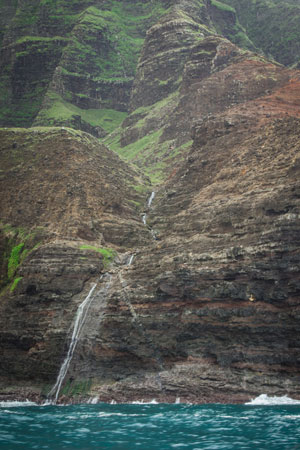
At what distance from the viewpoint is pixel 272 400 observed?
37750 millimetres

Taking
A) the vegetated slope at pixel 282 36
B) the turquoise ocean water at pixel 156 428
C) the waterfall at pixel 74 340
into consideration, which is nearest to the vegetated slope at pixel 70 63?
the vegetated slope at pixel 282 36

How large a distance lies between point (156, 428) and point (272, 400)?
1277 cm

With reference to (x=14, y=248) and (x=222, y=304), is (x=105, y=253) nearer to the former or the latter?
(x=14, y=248)

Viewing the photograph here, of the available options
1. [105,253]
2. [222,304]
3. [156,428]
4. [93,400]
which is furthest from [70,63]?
[156,428]

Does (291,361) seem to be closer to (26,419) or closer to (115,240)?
(26,419)

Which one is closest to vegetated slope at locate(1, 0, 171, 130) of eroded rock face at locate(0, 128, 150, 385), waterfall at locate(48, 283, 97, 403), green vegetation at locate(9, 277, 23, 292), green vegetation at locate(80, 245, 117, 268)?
eroded rock face at locate(0, 128, 150, 385)

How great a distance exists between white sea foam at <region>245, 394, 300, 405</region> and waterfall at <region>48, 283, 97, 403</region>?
18.0m

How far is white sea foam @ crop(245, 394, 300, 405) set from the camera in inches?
1452

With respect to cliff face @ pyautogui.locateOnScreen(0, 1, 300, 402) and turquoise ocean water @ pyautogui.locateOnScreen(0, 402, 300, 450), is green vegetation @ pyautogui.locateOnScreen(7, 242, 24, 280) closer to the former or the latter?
cliff face @ pyautogui.locateOnScreen(0, 1, 300, 402)

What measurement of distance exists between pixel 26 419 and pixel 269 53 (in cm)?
17547

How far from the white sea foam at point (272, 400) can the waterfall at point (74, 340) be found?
17952mm

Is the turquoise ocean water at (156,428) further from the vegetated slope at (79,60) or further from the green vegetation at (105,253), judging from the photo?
the vegetated slope at (79,60)

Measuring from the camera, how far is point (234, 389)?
4006cm

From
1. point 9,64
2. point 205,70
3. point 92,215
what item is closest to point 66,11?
point 9,64
